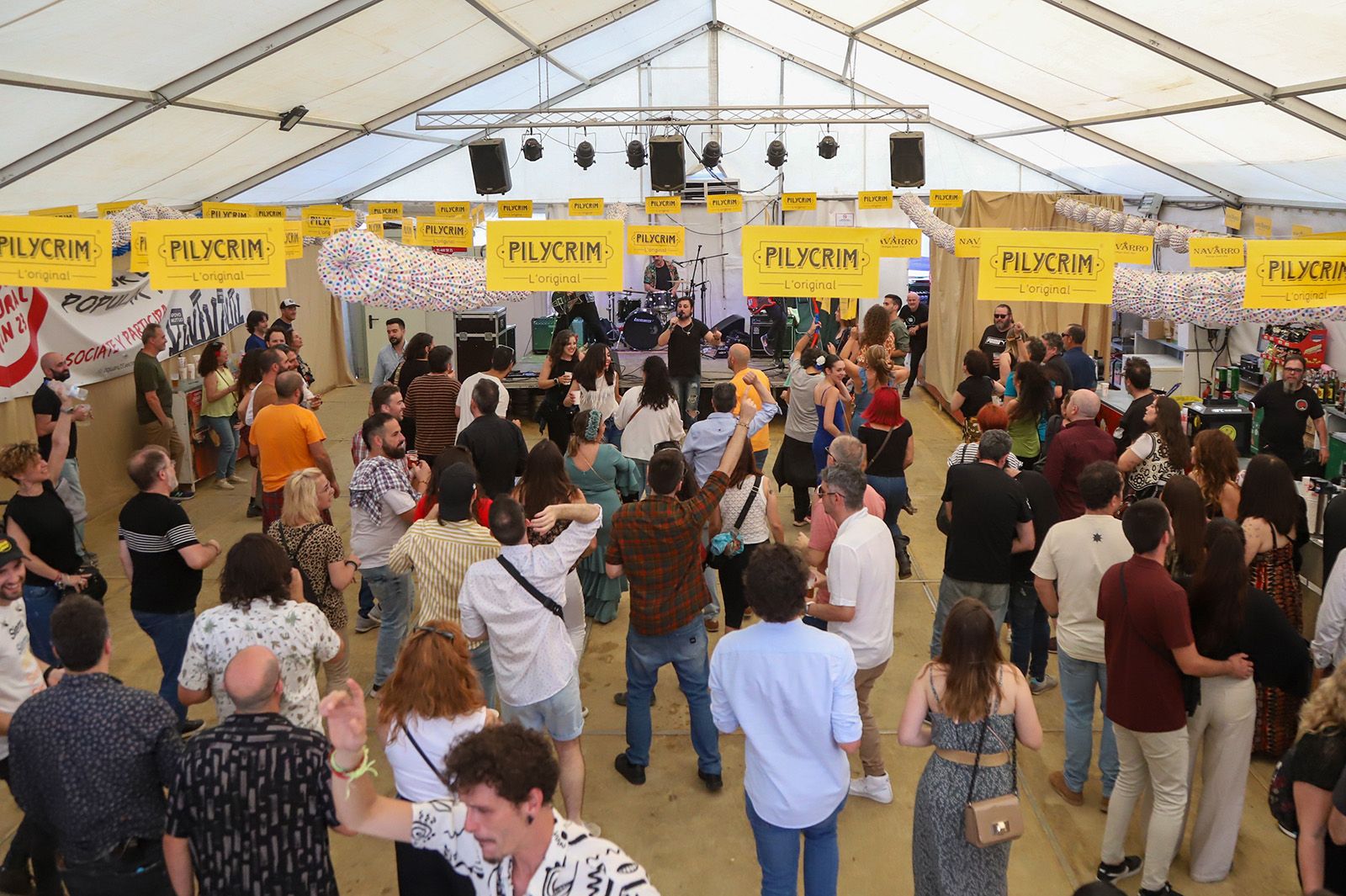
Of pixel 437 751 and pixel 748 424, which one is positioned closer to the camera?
pixel 437 751

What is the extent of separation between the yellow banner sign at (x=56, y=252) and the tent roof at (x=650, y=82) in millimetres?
1159

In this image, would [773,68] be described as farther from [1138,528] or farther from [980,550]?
[1138,528]

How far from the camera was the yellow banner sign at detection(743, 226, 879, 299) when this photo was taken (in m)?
5.77

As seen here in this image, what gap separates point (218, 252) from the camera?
5.52 m

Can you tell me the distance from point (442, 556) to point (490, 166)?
8065mm

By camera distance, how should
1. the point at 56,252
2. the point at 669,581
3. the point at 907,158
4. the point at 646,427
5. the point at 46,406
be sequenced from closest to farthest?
the point at 669,581 → the point at 56,252 → the point at 46,406 → the point at 646,427 → the point at 907,158

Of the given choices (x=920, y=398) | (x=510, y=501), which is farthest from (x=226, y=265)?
(x=920, y=398)

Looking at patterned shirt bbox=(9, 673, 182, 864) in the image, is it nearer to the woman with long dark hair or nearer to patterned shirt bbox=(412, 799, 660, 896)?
patterned shirt bbox=(412, 799, 660, 896)

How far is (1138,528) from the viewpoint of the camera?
358 cm

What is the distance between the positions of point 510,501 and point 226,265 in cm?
286

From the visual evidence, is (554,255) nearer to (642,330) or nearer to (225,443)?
(225,443)

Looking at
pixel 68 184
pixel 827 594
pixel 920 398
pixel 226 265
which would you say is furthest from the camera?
pixel 920 398

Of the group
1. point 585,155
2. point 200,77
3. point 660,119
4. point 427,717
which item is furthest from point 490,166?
point 427,717

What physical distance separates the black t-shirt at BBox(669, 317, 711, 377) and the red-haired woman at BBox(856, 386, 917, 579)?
323 cm
